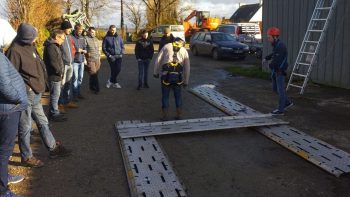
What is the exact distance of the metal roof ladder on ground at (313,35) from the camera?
10.5 meters

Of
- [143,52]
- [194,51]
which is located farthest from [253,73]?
[194,51]

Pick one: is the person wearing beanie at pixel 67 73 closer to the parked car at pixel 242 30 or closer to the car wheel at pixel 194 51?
the car wheel at pixel 194 51

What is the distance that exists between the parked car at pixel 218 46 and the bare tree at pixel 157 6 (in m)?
21.0

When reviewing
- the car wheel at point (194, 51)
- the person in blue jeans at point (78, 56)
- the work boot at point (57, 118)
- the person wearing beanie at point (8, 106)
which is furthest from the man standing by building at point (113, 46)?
the car wheel at point (194, 51)

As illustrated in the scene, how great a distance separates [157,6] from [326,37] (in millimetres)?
33544

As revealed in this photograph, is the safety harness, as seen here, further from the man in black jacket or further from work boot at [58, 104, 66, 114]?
work boot at [58, 104, 66, 114]

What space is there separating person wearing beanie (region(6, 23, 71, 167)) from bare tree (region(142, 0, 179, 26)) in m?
38.7

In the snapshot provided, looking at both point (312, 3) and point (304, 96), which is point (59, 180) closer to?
point (304, 96)

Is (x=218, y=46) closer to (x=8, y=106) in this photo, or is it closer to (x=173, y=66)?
(x=173, y=66)

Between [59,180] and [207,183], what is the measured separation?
1895 millimetres

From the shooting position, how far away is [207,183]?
4.91 meters

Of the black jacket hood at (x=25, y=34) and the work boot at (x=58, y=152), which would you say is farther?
the work boot at (x=58, y=152)

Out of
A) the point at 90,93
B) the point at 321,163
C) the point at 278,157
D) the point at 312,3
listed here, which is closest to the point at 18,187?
the point at 278,157

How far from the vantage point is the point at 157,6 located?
43.2 metres
